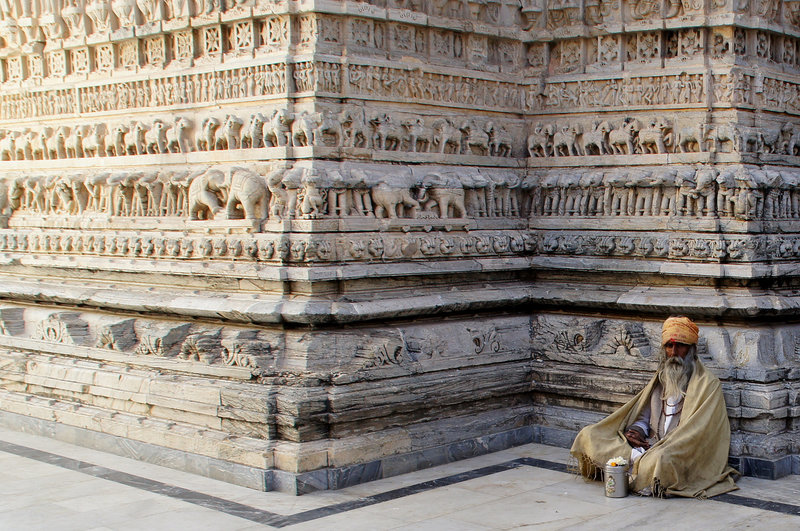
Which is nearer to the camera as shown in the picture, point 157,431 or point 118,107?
point 157,431

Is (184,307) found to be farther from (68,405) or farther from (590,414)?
(590,414)

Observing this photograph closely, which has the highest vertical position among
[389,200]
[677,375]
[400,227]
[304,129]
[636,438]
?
[304,129]

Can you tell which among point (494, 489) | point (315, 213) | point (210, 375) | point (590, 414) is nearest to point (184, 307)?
point (210, 375)

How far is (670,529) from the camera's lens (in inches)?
289

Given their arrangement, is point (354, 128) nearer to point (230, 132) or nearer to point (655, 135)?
point (230, 132)

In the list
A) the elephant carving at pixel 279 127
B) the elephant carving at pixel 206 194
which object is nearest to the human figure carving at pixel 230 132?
the elephant carving at pixel 206 194

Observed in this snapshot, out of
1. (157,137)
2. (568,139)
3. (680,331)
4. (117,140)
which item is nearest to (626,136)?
(568,139)

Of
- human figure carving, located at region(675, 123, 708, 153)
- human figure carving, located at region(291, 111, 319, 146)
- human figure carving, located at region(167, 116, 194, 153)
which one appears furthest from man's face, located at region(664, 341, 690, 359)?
Result: human figure carving, located at region(167, 116, 194, 153)

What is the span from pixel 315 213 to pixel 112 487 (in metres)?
2.54

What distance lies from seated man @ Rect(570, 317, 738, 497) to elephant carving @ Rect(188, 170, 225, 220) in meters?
3.44

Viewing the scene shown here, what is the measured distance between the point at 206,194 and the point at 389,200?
149 centimetres

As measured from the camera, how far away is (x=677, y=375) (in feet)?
28.0

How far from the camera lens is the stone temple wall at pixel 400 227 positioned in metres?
8.71

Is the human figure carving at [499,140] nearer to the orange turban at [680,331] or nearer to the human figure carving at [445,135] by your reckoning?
the human figure carving at [445,135]
